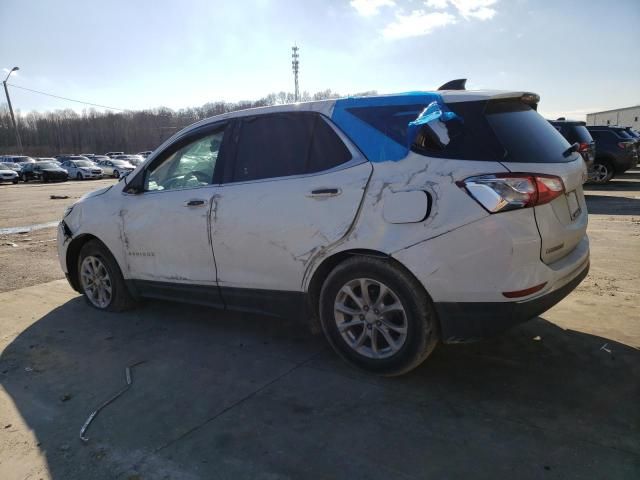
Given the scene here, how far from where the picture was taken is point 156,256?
4.43 m

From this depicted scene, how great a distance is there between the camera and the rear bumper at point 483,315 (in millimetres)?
2854

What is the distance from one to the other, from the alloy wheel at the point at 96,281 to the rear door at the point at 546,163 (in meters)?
3.92

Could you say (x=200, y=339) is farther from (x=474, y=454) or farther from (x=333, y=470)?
(x=474, y=454)

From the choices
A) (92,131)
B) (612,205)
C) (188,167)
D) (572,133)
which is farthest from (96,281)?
(92,131)

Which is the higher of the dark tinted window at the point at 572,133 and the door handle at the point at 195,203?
the dark tinted window at the point at 572,133

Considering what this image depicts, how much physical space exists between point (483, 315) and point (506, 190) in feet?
2.40

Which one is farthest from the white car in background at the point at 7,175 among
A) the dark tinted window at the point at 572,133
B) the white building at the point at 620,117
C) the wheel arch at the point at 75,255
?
the white building at the point at 620,117

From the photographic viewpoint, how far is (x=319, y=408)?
302 centimetres

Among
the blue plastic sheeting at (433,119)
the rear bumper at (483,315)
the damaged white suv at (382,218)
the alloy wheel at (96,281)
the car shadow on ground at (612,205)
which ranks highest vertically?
the blue plastic sheeting at (433,119)

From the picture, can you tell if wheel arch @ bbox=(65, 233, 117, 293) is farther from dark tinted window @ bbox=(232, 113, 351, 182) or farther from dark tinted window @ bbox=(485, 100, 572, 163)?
dark tinted window @ bbox=(485, 100, 572, 163)

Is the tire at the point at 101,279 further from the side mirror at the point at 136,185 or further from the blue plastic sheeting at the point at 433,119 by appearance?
the blue plastic sheeting at the point at 433,119

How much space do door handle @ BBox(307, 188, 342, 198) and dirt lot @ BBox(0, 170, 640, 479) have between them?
48.9 inches

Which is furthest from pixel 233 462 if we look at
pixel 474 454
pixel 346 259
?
pixel 346 259

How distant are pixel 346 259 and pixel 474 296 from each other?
0.87m
